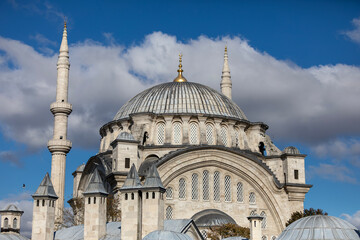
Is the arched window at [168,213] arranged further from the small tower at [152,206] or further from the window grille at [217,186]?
the small tower at [152,206]

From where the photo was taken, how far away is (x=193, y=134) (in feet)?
137

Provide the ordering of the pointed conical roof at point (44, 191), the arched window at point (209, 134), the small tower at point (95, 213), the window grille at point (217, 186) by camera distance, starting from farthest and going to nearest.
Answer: the arched window at point (209, 134)
the window grille at point (217, 186)
the pointed conical roof at point (44, 191)
the small tower at point (95, 213)

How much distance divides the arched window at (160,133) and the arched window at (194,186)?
10.7 ft

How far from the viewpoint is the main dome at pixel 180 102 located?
140 feet

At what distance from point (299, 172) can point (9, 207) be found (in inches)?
686

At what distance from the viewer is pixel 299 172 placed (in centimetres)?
4112

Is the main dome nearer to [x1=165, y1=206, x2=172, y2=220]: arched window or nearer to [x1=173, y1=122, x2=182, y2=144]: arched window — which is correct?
[x1=173, y1=122, x2=182, y2=144]: arched window

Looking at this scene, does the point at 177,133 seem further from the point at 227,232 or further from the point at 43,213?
the point at 43,213

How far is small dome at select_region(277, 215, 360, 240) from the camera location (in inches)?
937

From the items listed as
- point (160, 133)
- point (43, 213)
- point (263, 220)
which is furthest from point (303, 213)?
point (43, 213)

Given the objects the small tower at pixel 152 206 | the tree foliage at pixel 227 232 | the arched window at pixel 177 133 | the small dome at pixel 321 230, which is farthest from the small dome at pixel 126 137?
the small dome at pixel 321 230

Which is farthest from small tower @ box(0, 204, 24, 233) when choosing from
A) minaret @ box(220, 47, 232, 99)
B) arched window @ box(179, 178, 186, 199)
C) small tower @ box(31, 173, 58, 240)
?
minaret @ box(220, 47, 232, 99)

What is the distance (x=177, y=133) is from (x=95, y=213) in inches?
557

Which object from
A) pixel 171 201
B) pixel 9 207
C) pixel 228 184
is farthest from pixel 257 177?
pixel 9 207
